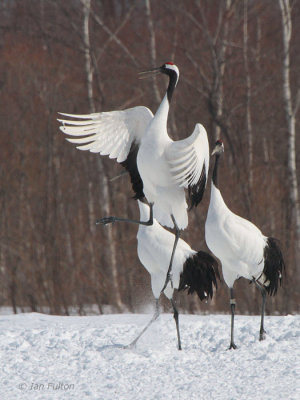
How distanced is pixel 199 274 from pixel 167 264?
13.4 inches

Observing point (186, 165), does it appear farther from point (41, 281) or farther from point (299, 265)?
point (41, 281)

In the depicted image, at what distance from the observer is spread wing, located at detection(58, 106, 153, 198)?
543 centimetres

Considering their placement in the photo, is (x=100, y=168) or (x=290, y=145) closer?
(x=290, y=145)

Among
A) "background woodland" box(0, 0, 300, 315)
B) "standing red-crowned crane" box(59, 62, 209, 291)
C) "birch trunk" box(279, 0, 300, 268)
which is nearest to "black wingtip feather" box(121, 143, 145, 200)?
"standing red-crowned crane" box(59, 62, 209, 291)

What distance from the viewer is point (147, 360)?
514 centimetres

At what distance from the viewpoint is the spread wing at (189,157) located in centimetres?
480

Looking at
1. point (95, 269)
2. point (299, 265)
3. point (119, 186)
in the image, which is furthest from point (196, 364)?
point (119, 186)

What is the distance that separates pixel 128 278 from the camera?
969 cm

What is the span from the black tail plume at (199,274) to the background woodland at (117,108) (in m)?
0.97

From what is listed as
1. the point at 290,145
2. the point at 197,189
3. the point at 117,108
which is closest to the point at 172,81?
the point at 197,189

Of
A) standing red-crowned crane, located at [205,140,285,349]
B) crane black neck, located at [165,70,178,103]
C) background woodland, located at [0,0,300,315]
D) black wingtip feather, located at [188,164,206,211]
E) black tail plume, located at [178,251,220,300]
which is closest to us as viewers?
black wingtip feather, located at [188,164,206,211]

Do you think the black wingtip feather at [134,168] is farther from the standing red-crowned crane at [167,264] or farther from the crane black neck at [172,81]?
the crane black neck at [172,81]

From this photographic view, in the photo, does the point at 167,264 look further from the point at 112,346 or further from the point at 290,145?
the point at 290,145

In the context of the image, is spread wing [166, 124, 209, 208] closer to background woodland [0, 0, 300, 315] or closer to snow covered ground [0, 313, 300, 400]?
snow covered ground [0, 313, 300, 400]
